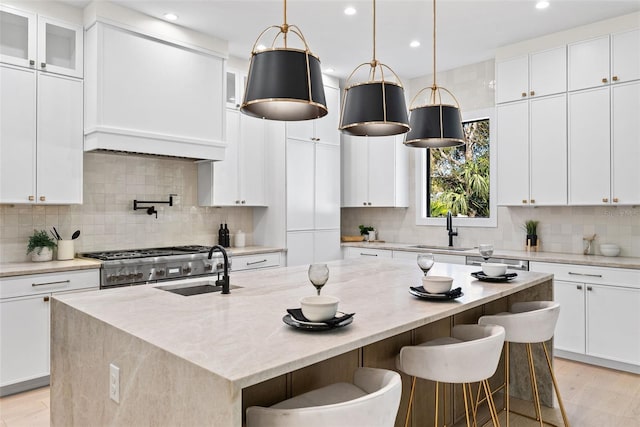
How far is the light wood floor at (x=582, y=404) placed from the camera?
→ 9.15ft

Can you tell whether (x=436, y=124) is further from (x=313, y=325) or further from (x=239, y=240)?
(x=239, y=240)

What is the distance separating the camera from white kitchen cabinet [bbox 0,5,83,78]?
3357mm

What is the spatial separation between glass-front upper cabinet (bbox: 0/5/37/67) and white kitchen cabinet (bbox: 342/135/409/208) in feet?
11.7

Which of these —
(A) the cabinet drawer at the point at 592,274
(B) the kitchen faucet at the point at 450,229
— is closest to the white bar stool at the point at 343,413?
(A) the cabinet drawer at the point at 592,274

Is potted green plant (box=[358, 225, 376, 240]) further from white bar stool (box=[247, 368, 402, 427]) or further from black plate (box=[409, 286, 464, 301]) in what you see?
white bar stool (box=[247, 368, 402, 427])

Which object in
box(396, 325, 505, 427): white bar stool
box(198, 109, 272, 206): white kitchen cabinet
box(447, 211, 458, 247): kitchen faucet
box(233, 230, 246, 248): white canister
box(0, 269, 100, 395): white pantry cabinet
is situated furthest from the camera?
box(447, 211, 458, 247): kitchen faucet

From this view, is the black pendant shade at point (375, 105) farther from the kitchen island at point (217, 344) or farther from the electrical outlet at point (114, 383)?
the electrical outlet at point (114, 383)

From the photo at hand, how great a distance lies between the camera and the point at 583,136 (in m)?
3.97

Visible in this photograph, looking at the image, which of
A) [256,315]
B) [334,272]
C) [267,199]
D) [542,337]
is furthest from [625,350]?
[267,199]

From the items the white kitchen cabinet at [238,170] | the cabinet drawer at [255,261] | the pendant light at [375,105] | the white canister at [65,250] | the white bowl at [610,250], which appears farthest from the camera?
the white kitchen cabinet at [238,170]

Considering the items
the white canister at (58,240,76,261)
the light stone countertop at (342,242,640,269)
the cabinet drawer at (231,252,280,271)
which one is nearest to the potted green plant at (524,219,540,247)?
the light stone countertop at (342,242,640,269)

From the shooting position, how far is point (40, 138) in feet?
11.3

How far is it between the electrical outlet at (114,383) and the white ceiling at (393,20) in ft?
9.76

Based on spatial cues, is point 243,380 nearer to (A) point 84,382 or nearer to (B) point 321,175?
(A) point 84,382
